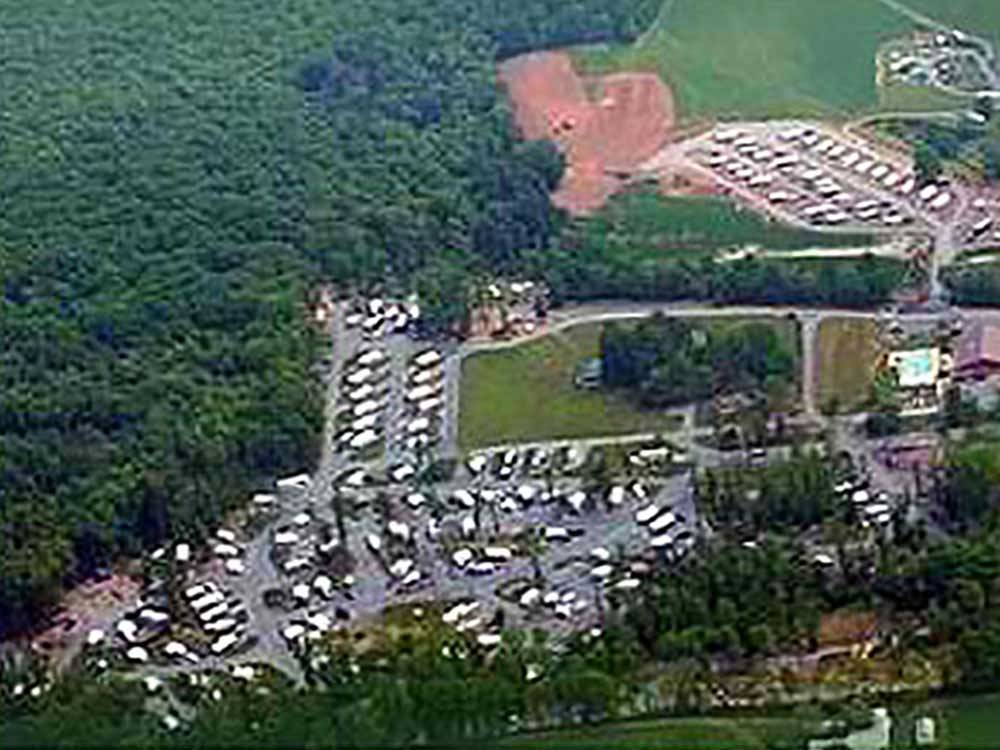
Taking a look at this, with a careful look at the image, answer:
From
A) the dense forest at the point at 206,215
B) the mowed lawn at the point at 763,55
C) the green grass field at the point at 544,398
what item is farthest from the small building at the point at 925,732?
the mowed lawn at the point at 763,55

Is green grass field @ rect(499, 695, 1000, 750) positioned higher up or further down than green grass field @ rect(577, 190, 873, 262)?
further down

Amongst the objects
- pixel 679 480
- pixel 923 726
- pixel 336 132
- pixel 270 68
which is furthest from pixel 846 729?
pixel 270 68

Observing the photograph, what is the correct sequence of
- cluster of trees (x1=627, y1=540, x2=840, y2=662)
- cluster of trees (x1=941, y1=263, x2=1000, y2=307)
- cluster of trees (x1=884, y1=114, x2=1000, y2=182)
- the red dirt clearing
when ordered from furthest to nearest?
the red dirt clearing, cluster of trees (x1=884, y1=114, x2=1000, y2=182), cluster of trees (x1=941, y1=263, x2=1000, y2=307), cluster of trees (x1=627, y1=540, x2=840, y2=662)

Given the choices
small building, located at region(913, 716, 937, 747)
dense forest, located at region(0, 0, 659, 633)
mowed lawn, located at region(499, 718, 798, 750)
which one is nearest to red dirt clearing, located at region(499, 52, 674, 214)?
dense forest, located at region(0, 0, 659, 633)

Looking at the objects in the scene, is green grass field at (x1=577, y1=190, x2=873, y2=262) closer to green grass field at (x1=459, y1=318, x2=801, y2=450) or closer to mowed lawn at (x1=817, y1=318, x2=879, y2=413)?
green grass field at (x1=459, y1=318, x2=801, y2=450)

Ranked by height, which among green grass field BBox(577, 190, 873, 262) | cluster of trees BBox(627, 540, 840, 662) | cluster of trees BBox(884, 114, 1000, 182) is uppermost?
cluster of trees BBox(884, 114, 1000, 182)

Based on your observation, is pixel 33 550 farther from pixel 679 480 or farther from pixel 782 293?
pixel 782 293

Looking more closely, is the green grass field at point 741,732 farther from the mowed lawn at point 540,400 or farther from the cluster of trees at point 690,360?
the cluster of trees at point 690,360
